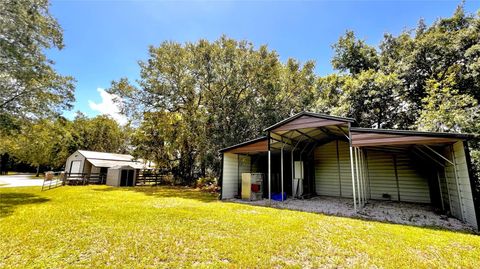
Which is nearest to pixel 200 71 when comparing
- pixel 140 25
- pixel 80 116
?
pixel 140 25

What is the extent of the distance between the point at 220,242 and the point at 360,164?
8.13 m

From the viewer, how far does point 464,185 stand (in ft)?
18.2

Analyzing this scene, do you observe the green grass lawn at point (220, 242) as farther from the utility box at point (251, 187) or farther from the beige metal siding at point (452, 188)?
the utility box at point (251, 187)

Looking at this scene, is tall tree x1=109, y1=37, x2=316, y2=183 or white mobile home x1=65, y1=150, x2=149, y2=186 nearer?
tall tree x1=109, y1=37, x2=316, y2=183

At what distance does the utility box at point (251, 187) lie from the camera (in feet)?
32.4

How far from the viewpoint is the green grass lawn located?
3305 mm

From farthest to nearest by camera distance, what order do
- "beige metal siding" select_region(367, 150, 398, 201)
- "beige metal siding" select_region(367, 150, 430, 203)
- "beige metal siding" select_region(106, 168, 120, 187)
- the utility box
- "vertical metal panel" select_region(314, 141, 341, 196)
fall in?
1. "beige metal siding" select_region(106, 168, 120, 187)
2. "vertical metal panel" select_region(314, 141, 341, 196)
3. "beige metal siding" select_region(367, 150, 398, 201)
4. the utility box
5. "beige metal siding" select_region(367, 150, 430, 203)

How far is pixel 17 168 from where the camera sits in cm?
3597

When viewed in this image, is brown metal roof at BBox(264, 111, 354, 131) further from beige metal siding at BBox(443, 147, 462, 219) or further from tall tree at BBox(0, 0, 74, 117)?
tall tree at BBox(0, 0, 74, 117)

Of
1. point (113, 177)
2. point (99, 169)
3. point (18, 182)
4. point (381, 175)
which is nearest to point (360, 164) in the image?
point (381, 175)

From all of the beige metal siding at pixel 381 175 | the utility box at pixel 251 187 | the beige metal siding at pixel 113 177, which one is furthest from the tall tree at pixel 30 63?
the beige metal siding at pixel 381 175

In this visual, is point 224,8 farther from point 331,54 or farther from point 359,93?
point 331,54

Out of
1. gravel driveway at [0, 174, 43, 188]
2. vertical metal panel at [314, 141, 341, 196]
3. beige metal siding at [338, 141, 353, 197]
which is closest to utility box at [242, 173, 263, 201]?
vertical metal panel at [314, 141, 341, 196]

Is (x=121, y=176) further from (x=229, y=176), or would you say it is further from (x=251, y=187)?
(x=251, y=187)
